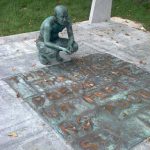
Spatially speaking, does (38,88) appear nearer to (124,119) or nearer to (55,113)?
(55,113)

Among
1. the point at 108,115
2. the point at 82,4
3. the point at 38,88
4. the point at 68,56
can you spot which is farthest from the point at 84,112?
the point at 82,4

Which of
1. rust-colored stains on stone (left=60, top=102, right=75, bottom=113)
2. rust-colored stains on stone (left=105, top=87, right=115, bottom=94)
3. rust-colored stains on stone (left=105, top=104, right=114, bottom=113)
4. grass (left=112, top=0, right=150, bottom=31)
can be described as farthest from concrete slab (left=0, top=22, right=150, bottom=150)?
rust-colored stains on stone (left=105, top=87, right=115, bottom=94)

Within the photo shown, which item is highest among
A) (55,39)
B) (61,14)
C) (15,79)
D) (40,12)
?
(61,14)

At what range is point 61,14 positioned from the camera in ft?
18.7

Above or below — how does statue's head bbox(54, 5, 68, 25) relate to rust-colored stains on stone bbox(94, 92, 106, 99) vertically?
above

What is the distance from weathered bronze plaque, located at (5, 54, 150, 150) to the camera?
4.29 meters

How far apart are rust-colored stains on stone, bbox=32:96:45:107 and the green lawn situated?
12.0ft

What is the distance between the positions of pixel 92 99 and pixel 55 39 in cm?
178

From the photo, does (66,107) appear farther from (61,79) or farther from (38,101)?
(61,79)

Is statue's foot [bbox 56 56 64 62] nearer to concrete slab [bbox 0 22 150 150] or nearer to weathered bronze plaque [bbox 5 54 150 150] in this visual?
weathered bronze plaque [bbox 5 54 150 150]

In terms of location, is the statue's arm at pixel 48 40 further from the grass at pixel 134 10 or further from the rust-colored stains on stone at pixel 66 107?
the grass at pixel 134 10

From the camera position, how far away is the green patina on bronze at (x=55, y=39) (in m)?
5.79

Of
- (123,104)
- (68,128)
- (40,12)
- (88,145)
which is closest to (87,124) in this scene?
(68,128)

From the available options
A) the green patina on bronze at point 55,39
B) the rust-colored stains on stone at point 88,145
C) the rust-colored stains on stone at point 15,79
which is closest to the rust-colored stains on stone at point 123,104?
the rust-colored stains on stone at point 88,145
